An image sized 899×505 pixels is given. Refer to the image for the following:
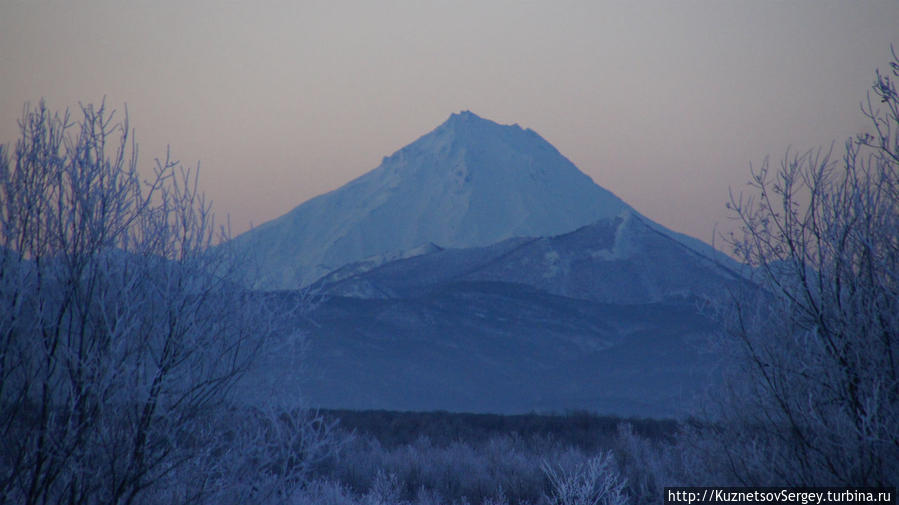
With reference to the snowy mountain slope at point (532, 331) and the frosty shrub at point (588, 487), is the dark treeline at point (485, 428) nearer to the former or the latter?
the frosty shrub at point (588, 487)

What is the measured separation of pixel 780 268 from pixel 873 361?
1.21 m

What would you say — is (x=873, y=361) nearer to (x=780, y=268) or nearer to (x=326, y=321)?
(x=780, y=268)

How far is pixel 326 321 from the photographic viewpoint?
74938 mm

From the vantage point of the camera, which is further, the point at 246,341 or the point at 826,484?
the point at 246,341

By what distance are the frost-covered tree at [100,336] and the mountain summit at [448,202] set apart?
119122 millimetres

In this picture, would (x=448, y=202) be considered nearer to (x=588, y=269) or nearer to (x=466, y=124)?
(x=466, y=124)

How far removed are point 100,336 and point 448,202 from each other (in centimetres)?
15483

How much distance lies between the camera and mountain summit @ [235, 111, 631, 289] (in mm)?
145500

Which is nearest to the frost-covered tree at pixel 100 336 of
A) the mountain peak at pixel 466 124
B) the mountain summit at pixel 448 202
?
the mountain summit at pixel 448 202

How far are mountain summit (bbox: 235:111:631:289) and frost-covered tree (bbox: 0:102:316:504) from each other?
119m

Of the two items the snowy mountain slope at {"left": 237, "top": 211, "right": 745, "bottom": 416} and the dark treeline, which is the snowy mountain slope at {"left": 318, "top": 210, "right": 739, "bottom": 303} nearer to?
the snowy mountain slope at {"left": 237, "top": 211, "right": 745, "bottom": 416}

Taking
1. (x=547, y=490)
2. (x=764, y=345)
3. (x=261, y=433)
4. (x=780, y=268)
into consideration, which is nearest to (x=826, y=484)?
(x=764, y=345)

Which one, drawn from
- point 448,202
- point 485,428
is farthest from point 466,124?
point 485,428

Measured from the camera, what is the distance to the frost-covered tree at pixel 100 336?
17.3ft
